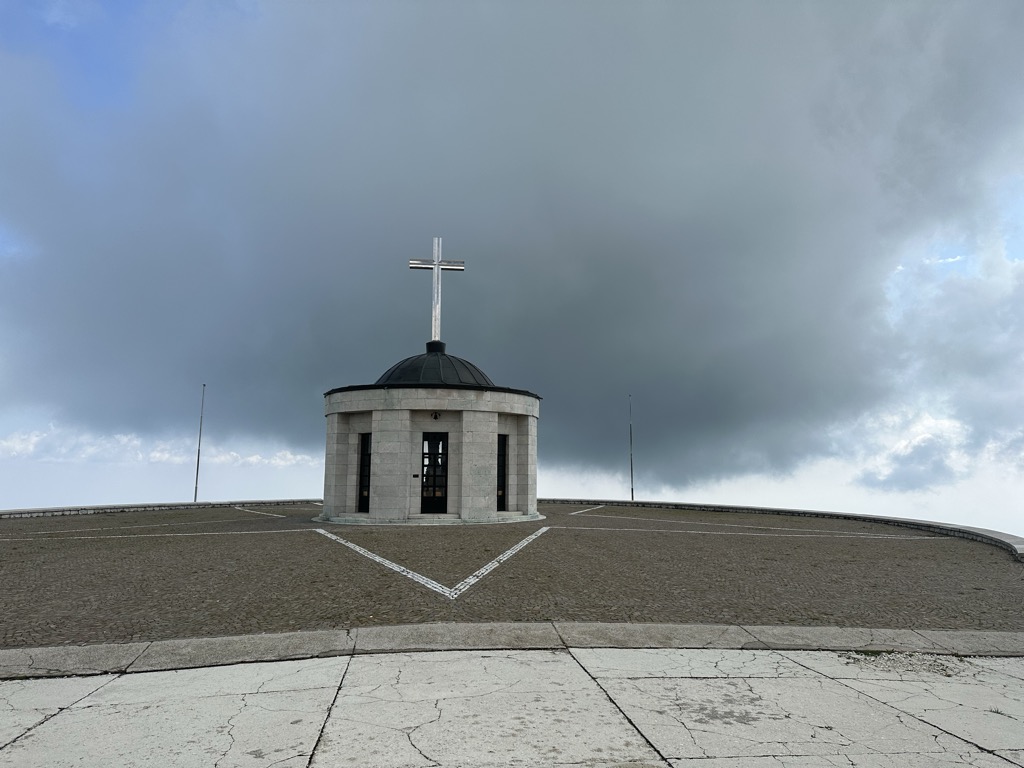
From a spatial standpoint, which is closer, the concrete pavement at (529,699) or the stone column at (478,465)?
the concrete pavement at (529,699)

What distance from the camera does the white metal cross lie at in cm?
2786

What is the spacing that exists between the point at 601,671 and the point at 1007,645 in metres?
5.55

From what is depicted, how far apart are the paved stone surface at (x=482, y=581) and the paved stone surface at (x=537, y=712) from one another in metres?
1.48

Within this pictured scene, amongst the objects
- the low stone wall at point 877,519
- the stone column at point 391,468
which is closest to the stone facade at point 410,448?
the stone column at point 391,468

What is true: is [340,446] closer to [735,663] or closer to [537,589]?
[537,589]

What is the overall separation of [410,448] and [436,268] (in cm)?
900

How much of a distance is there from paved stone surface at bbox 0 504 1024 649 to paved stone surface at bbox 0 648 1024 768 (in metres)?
1.48

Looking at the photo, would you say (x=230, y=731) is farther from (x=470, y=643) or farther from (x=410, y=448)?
(x=410, y=448)

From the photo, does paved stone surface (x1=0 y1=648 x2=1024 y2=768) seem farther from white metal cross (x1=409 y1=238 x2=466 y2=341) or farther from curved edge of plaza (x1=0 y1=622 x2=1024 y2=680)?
white metal cross (x1=409 y1=238 x2=466 y2=341)

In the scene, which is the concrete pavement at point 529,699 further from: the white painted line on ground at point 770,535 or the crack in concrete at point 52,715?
the white painted line on ground at point 770,535

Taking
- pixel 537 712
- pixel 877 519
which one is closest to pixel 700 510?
pixel 877 519

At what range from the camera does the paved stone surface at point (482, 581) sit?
855cm

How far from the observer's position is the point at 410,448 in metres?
23.5

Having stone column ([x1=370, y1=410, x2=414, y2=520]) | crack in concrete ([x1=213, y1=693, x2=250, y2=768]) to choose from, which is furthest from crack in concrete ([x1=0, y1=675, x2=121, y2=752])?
stone column ([x1=370, y1=410, x2=414, y2=520])
